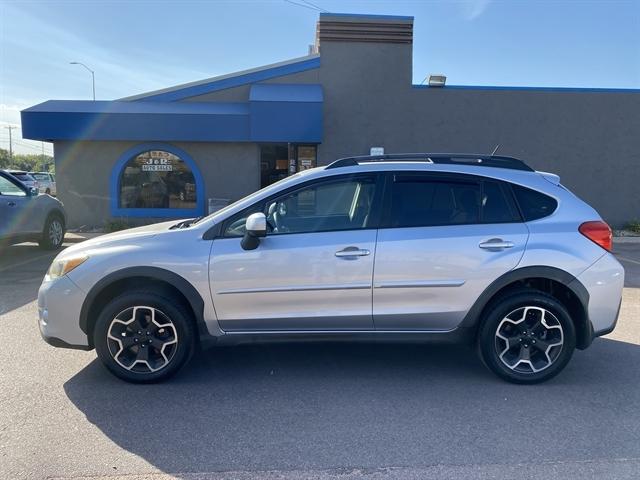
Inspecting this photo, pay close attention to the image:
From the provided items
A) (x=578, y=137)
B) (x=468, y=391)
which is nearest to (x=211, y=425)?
(x=468, y=391)

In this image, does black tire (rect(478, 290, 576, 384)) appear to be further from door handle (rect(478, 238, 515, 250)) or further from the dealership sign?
the dealership sign

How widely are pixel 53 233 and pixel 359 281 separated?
8618 millimetres

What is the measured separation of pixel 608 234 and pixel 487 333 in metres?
1.29

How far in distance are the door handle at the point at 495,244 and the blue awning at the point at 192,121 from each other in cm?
858

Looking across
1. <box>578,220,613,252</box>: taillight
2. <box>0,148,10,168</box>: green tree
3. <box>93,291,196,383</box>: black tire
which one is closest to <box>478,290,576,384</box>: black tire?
<box>578,220,613,252</box>: taillight

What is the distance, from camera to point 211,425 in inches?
133

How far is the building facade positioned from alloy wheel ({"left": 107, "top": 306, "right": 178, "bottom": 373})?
862 cm

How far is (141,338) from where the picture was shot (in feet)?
12.9

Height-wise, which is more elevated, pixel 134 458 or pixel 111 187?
pixel 111 187

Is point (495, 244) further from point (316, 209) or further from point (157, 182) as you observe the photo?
point (157, 182)

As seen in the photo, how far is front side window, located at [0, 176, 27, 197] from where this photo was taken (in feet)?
29.8

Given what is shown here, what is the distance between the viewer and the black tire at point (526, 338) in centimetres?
395

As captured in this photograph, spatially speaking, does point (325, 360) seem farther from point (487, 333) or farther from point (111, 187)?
point (111, 187)

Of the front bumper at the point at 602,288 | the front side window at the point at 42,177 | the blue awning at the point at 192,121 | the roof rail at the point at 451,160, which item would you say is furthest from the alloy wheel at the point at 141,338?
the front side window at the point at 42,177
